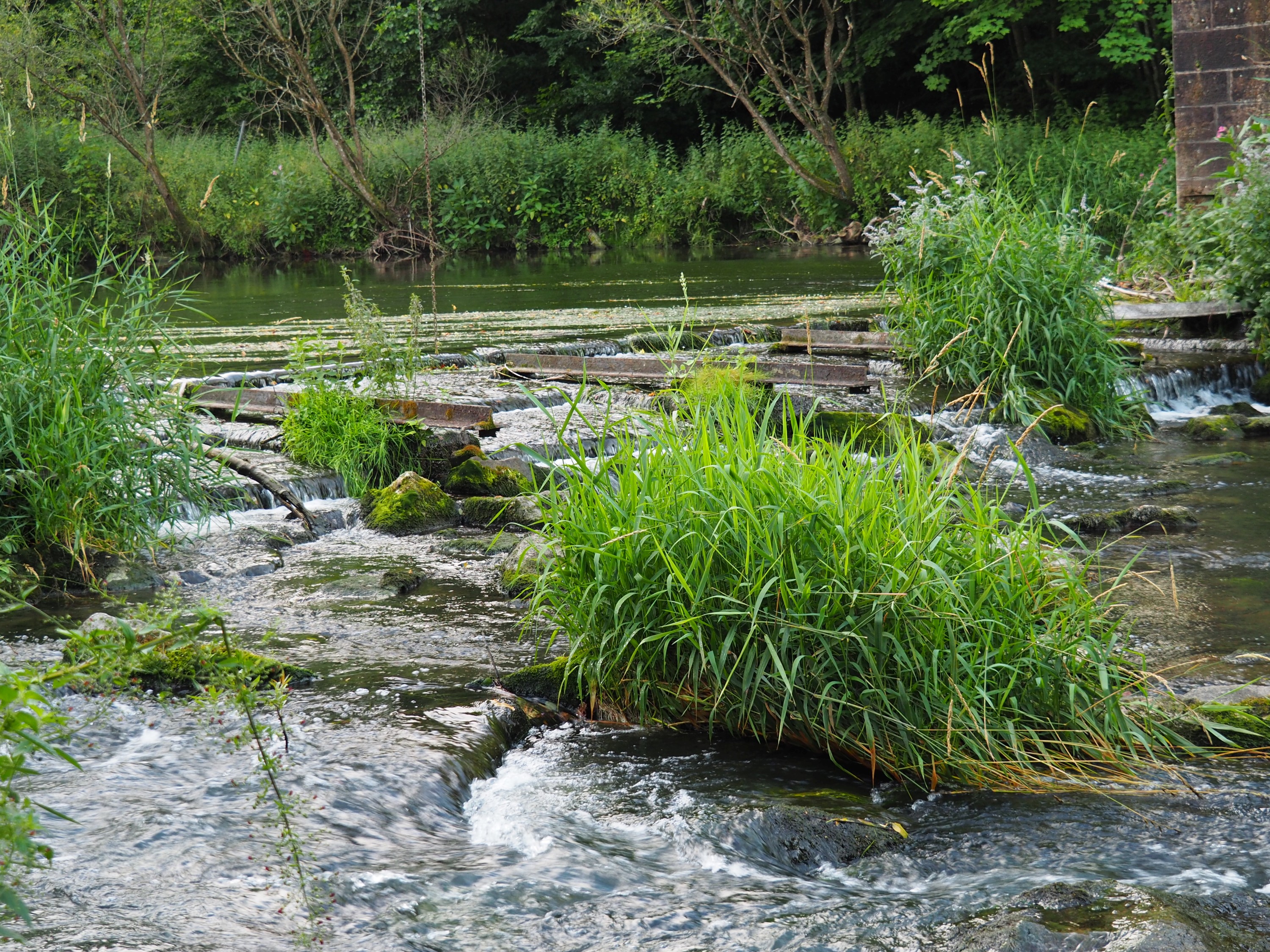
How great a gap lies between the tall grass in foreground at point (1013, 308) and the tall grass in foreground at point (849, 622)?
4667mm

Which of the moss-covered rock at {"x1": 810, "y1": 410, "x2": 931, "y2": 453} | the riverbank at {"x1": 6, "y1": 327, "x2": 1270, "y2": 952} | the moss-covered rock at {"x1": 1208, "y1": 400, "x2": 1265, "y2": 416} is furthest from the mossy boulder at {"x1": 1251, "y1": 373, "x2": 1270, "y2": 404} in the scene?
the riverbank at {"x1": 6, "y1": 327, "x2": 1270, "y2": 952}

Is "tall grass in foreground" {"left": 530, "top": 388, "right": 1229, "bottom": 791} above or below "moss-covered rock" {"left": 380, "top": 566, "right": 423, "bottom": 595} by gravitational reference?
above

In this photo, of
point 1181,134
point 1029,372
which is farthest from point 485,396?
point 1181,134

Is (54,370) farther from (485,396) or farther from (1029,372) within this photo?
(1029,372)

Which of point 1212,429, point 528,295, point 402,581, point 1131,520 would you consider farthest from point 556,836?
point 528,295

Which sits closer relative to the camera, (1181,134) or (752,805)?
(752,805)

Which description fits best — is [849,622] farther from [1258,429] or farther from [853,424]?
[1258,429]

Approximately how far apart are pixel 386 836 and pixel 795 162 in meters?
21.4

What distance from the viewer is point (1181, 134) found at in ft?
39.9

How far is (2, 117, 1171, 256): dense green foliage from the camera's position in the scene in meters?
23.7

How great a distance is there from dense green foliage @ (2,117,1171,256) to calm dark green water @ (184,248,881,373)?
1578mm

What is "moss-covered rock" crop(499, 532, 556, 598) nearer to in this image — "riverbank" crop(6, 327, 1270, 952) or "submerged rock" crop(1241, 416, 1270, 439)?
Answer: "riverbank" crop(6, 327, 1270, 952)

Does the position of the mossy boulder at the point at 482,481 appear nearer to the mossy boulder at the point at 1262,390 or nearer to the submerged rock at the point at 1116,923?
the submerged rock at the point at 1116,923

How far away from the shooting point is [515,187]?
2656 centimetres
